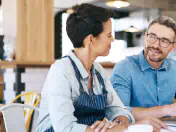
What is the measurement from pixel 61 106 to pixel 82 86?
0.20 metres

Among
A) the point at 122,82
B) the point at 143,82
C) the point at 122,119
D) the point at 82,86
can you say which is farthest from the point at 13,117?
the point at 143,82

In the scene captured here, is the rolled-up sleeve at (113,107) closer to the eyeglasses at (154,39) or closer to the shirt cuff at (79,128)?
the shirt cuff at (79,128)

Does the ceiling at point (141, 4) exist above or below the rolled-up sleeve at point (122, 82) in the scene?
above

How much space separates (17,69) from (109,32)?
8.32ft

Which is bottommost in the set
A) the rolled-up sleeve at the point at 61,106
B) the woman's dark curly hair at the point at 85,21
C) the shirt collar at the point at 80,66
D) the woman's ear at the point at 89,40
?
the rolled-up sleeve at the point at 61,106

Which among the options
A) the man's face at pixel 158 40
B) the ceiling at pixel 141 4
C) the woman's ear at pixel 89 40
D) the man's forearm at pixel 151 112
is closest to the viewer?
the woman's ear at pixel 89 40

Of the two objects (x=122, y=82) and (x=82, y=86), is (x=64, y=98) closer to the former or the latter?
(x=82, y=86)

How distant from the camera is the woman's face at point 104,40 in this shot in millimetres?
1513

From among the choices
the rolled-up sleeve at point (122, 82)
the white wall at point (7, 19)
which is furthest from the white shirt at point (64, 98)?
the white wall at point (7, 19)

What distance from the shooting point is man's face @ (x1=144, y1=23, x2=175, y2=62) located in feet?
6.82

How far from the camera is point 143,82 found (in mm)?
2104

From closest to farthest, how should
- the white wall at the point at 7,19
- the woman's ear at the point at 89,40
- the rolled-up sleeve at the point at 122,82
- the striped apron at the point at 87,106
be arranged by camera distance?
the striped apron at the point at 87,106, the woman's ear at the point at 89,40, the rolled-up sleeve at the point at 122,82, the white wall at the point at 7,19

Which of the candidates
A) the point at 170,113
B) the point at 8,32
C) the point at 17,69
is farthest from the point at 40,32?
the point at 170,113

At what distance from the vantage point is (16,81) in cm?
390
